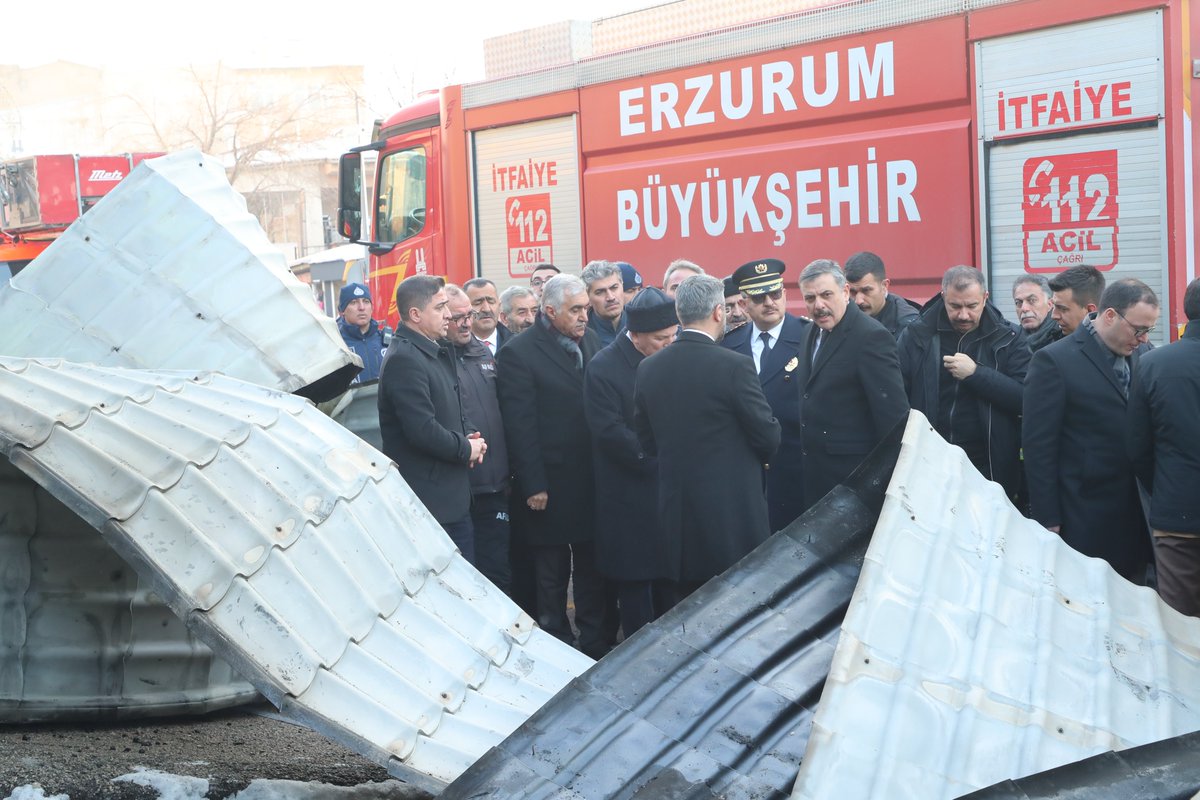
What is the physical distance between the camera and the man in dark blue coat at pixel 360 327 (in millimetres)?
9242

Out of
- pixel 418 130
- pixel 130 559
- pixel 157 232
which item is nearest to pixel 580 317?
Result: pixel 157 232

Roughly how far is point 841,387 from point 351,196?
319 inches

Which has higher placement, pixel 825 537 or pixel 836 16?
pixel 836 16

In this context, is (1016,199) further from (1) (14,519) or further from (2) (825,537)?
(1) (14,519)

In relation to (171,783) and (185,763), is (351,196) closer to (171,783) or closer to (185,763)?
(185,763)

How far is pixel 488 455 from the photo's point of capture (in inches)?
245

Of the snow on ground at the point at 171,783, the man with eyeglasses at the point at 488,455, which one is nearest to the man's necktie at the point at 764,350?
the man with eyeglasses at the point at 488,455

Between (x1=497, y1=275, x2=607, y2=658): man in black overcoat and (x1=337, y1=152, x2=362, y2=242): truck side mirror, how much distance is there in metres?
6.60

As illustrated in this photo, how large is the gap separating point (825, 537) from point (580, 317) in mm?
3435

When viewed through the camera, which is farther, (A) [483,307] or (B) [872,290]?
(A) [483,307]

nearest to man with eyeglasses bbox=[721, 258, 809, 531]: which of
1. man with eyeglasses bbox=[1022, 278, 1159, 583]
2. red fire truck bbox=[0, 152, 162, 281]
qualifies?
man with eyeglasses bbox=[1022, 278, 1159, 583]

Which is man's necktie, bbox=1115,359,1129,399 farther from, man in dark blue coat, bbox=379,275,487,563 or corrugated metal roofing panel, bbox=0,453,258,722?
corrugated metal roofing panel, bbox=0,453,258,722

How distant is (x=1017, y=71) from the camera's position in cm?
760

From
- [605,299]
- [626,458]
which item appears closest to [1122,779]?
[626,458]
